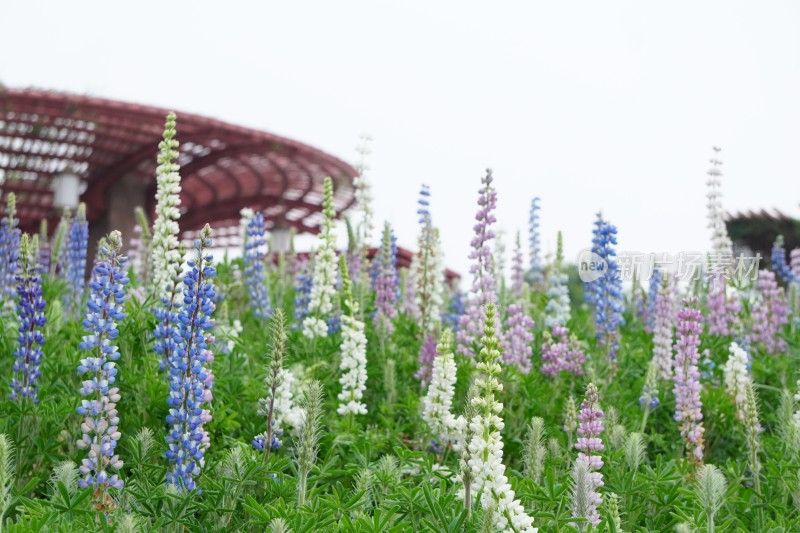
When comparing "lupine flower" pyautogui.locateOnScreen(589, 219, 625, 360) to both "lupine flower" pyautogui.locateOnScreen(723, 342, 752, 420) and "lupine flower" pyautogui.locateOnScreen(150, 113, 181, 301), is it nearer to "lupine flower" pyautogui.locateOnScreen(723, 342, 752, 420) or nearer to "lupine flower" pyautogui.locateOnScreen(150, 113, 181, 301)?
"lupine flower" pyautogui.locateOnScreen(723, 342, 752, 420)

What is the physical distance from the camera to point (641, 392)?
573cm

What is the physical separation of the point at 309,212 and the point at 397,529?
33.6 m

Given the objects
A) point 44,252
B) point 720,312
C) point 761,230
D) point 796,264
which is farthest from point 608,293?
point 761,230

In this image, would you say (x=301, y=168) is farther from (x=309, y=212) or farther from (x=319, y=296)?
(x=319, y=296)

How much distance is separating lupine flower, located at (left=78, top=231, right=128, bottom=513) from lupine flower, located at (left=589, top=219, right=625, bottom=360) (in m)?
3.74

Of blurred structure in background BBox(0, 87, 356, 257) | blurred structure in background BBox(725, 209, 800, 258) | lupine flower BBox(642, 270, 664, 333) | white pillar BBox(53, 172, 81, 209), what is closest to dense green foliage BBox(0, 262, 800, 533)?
lupine flower BBox(642, 270, 664, 333)

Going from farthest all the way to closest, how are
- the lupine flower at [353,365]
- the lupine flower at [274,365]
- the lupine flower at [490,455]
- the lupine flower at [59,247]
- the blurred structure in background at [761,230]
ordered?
the blurred structure in background at [761,230] → the lupine flower at [59,247] → the lupine flower at [353,365] → the lupine flower at [274,365] → the lupine flower at [490,455]

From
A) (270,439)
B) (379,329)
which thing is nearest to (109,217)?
(379,329)

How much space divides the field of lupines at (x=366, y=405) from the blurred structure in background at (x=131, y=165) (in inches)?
662

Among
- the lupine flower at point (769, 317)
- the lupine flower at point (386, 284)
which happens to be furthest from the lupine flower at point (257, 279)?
the lupine flower at point (769, 317)

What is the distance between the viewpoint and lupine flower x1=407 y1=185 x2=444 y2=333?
647 centimetres

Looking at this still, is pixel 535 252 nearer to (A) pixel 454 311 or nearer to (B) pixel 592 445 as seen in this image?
(A) pixel 454 311

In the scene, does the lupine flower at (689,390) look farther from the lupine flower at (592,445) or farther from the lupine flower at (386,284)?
the lupine flower at (386,284)

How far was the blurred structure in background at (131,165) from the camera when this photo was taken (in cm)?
2473
